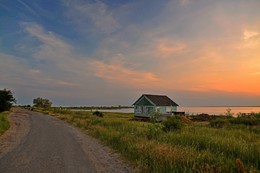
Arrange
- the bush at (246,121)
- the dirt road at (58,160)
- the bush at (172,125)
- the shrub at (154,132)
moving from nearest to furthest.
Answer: the dirt road at (58,160), the shrub at (154,132), the bush at (172,125), the bush at (246,121)

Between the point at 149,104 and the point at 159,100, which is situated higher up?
the point at 159,100

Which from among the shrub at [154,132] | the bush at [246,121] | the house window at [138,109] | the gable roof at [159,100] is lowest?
the shrub at [154,132]

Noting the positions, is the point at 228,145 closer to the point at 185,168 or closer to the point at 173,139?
the point at 173,139

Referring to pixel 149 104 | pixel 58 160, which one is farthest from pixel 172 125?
pixel 149 104

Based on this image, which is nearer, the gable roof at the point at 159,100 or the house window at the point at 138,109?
the gable roof at the point at 159,100

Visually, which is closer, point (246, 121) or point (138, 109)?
point (246, 121)

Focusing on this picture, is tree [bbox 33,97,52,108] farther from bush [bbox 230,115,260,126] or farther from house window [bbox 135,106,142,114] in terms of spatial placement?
bush [bbox 230,115,260,126]

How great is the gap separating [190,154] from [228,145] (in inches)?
104

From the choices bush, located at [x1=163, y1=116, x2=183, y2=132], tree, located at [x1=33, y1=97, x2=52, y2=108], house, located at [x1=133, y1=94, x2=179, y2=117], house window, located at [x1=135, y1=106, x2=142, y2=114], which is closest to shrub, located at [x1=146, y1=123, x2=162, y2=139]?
bush, located at [x1=163, y1=116, x2=183, y2=132]

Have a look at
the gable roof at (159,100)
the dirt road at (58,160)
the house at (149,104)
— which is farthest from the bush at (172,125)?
the gable roof at (159,100)

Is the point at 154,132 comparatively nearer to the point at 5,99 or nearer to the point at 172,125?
the point at 172,125

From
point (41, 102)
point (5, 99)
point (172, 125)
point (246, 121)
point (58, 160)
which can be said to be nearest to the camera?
point (58, 160)

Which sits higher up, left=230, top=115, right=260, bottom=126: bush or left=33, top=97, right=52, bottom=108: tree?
left=33, top=97, right=52, bottom=108: tree

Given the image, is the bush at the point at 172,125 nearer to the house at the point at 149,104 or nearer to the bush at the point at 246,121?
the bush at the point at 246,121
